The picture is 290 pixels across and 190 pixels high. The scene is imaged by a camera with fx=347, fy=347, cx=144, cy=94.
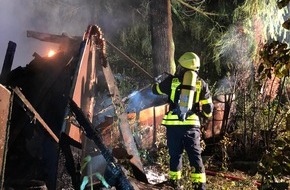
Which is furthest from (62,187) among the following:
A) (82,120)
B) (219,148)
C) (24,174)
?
(219,148)

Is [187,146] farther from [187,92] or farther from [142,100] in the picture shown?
[142,100]

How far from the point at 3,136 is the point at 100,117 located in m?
3.55

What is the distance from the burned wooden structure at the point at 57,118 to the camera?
3898 mm

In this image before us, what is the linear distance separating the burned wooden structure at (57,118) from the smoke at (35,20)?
259 inches

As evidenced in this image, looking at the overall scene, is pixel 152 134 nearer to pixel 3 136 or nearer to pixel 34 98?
pixel 34 98

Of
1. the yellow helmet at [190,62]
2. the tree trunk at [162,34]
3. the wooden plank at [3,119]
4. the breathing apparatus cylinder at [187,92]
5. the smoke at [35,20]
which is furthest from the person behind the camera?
the smoke at [35,20]

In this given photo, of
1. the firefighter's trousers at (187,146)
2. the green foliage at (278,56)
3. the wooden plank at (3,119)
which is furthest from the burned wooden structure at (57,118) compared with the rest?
the green foliage at (278,56)

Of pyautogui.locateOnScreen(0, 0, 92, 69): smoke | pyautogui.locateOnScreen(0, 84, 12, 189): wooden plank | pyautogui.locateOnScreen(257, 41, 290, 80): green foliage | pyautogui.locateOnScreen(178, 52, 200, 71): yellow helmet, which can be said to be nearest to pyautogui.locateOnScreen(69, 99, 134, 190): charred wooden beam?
pyautogui.locateOnScreen(178, 52, 200, 71): yellow helmet

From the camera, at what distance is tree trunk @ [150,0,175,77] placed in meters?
8.00

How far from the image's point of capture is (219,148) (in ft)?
22.6

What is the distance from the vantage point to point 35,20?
12.5 m

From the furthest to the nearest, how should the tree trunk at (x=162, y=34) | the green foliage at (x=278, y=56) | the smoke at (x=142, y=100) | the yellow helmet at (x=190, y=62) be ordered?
the tree trunk at (x=162, y=34)
the smoke at (x=142, y=100)
the yellow helmet at (x=190, y=62)
the green foliage at (x=278, y=56)

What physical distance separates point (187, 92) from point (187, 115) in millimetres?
370

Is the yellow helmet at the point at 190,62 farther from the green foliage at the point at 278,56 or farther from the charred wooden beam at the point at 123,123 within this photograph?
the green foliage at the point at 278,56
